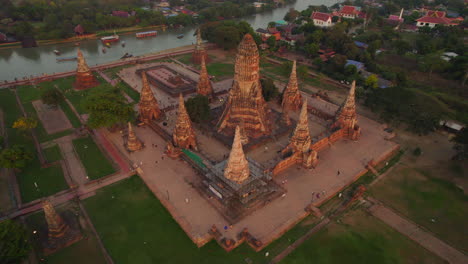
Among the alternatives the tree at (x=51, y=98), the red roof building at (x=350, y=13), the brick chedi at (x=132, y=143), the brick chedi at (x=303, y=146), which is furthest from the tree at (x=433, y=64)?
the tree at (x=51, y=98)

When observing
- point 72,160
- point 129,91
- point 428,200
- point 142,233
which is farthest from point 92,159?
point 428,200

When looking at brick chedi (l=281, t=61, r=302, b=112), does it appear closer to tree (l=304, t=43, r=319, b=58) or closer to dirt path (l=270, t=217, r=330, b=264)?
Result: dirt path (l=270, t=217, r=330, b=264)

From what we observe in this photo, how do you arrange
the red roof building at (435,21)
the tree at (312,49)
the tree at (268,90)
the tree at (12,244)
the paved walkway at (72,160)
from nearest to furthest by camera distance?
the tree at (12,244) < the paved walkway at (72,160) < the tree at (268,90) < the tree at (312,49) < the red roof building at (435,21)

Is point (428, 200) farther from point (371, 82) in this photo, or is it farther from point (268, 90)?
point (371, 82)

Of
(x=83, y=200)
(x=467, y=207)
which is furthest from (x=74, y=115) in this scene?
(x=467, y=207)

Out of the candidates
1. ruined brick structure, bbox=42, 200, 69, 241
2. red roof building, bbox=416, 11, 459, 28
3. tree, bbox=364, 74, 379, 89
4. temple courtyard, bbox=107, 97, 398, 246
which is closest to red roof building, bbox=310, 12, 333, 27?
red roof building, bbox=416, 11, 459, 28

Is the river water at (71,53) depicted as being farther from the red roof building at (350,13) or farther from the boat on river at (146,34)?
the red roof building at (350,13)
